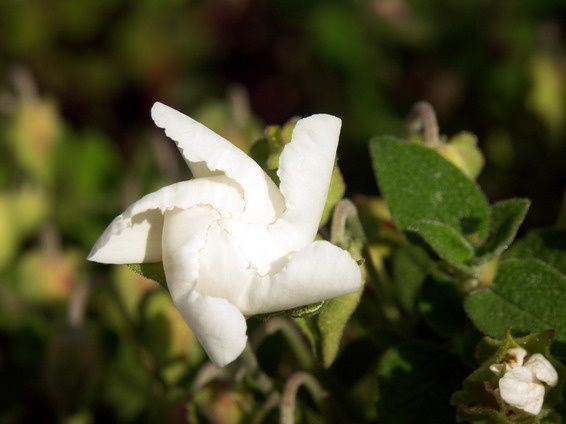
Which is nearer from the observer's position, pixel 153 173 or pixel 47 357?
pixel 47 357

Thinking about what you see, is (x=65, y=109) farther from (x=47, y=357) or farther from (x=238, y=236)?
(x=238, y=236)

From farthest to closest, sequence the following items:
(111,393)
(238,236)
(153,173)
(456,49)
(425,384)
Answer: (456,49) < (153,173) < (111,393) < (425,384) < (238,236)

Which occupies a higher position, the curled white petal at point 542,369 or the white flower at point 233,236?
the white flower at point 233,236

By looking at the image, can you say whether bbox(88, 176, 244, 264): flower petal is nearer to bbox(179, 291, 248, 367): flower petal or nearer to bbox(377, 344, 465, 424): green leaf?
bbox(179, 291, 248, 367): flower petal

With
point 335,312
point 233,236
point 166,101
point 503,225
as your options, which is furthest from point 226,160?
point 166,101

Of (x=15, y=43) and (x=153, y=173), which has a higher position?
(x=153, y=173)

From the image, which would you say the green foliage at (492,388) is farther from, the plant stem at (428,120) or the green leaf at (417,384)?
the plant stem at (428,120)

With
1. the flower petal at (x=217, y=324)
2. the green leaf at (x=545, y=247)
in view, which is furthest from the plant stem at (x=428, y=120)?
the flower petal at (x=217, y=324)

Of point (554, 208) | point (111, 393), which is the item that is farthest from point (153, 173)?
point (554, 208)
